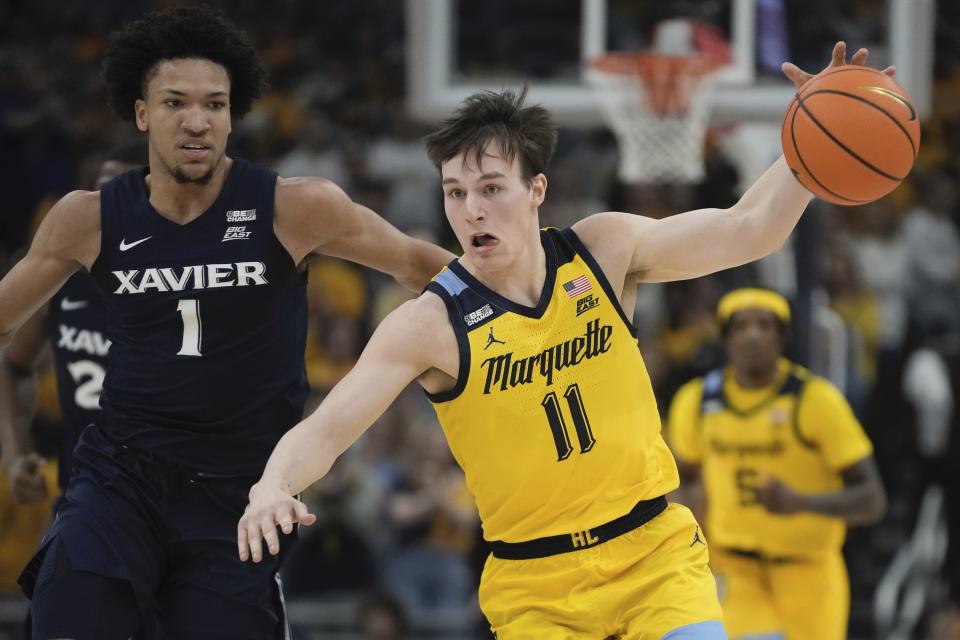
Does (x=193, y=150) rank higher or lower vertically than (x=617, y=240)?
higher

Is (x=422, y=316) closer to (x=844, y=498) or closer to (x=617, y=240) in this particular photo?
(x=617, y=240)

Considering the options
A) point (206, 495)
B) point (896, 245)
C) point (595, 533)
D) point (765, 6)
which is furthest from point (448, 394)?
point (896, 245)

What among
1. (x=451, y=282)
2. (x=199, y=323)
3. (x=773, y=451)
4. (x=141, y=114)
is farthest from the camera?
(x=773, y=451)

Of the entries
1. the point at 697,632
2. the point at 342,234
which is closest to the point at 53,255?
the point at 342,234

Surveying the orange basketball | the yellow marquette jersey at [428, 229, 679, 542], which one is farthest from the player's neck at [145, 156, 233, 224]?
→ the orange basketball

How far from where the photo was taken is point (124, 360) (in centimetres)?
495

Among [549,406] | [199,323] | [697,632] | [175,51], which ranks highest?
[175,51]

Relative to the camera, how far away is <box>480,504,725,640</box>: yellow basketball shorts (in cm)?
447

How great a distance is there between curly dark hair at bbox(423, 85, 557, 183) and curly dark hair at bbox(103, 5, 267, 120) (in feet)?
2.77

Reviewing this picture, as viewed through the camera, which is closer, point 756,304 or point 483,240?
point 483,240

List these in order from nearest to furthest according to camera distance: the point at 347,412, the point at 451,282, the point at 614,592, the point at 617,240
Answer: the point at 347,412
the point at 614,592
the point at 451,282
the point at 617,240

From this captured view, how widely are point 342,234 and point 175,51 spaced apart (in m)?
0.83

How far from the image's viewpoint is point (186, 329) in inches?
191

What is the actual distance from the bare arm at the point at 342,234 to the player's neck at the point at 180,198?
0.77ft
